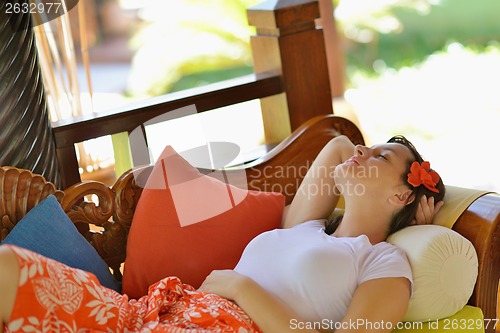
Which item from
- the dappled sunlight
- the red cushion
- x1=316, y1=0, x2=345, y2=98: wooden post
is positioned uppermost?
x1=316, y1=0, x2=345, y2=98: wooden post

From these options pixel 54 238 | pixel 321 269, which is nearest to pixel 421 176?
pixel 321 269

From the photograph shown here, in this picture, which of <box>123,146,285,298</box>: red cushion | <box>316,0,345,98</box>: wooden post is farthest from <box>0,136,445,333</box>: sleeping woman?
<box>316,0,345,98</box>: wooden post

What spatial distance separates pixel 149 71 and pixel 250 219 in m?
5.40

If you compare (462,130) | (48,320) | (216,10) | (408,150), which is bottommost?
(462,130)

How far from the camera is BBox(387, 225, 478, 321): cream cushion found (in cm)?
187

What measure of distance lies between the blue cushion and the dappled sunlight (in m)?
3.00

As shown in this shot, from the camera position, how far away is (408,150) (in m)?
2.03

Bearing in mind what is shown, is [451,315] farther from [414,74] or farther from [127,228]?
[414,74]

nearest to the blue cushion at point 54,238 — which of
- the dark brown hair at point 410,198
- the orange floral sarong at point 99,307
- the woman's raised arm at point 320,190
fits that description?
the orange floral sarong at point 99,307

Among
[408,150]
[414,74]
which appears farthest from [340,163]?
[414,74]

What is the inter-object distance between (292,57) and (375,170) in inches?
31.6

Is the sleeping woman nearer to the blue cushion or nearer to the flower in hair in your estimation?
the flower in hair

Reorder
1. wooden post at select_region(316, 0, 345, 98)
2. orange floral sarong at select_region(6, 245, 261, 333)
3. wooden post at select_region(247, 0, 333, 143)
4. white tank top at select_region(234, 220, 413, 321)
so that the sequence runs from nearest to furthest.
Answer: orange floral sarong at select_region(6, 245, 261, 333) → white tank top at select_region(234, 220, 413, 321) → wooden post at select_region(247, 0, 333, 143) → wooden post at select_region(316, 0, 345, 98)

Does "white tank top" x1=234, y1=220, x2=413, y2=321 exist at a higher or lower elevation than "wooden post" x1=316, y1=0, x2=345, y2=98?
lower
